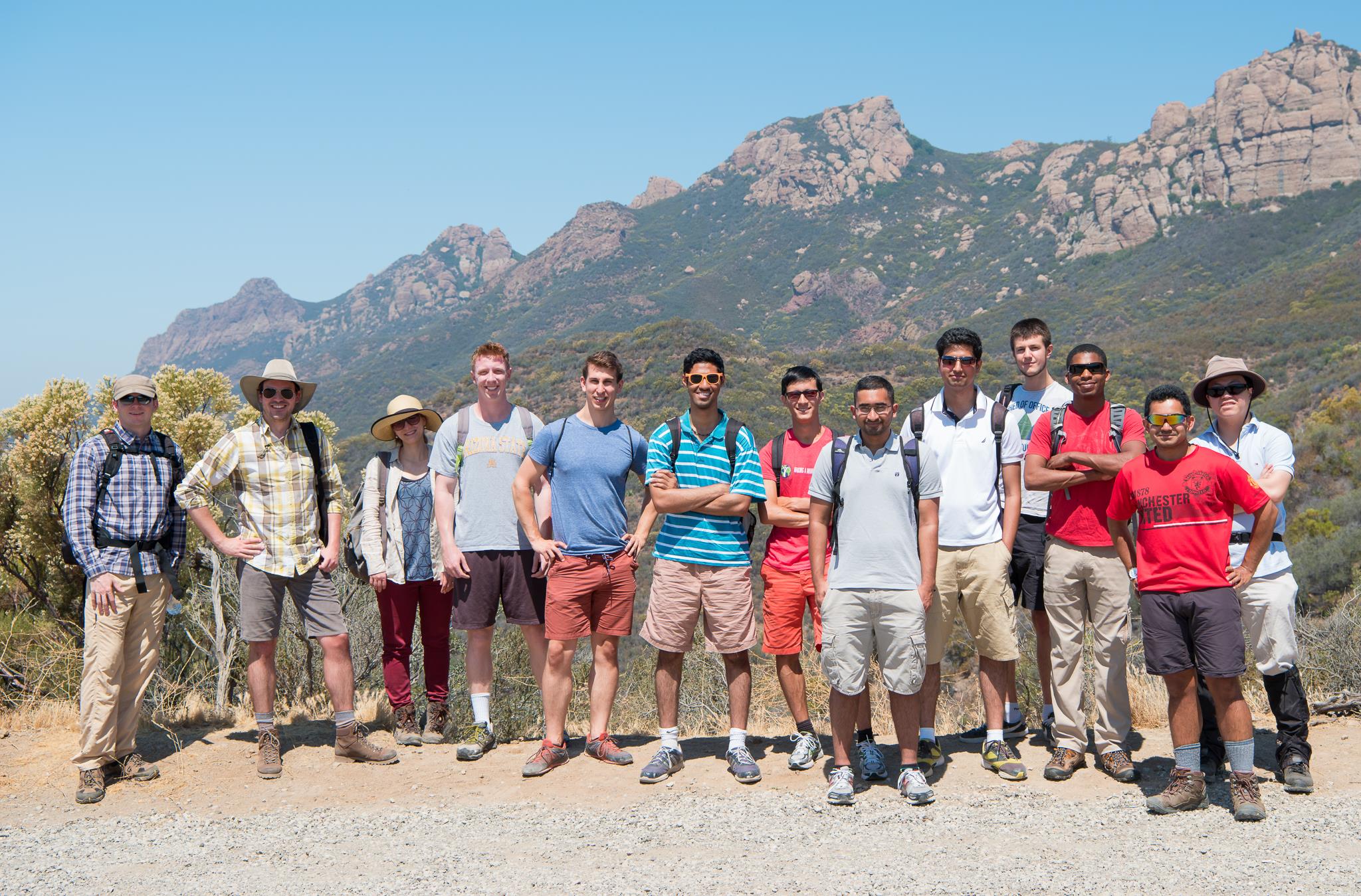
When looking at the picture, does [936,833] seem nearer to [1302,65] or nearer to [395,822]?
[395,822]

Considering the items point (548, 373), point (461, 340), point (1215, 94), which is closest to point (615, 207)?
point (461, 340)

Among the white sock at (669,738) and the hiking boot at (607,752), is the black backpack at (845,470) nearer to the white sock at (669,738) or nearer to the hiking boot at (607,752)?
the white sock at (669,738)

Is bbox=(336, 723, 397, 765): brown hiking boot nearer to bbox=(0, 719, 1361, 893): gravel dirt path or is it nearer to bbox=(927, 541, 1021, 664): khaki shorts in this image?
bbox=(0, 719, 1361, 893): gravel dirt path

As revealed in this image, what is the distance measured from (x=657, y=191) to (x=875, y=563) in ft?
612

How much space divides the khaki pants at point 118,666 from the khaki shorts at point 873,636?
3414 millimetres

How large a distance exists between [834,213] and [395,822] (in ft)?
459

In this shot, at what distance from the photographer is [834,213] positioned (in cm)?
13638

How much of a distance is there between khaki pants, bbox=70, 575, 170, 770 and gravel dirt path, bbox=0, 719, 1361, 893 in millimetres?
241

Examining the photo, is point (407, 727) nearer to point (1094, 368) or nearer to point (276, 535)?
point (276, 535)

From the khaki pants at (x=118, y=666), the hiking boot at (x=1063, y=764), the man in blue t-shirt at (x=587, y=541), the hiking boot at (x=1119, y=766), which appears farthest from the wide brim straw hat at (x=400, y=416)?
the hiking boot at (x=1119, y=766)

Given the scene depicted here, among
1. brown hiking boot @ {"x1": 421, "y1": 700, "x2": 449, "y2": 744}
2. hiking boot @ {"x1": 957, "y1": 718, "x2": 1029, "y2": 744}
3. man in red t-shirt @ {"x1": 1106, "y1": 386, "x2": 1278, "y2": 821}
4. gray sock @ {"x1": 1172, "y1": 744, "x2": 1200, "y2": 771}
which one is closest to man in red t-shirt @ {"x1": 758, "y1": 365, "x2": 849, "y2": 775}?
hiking boot @ {"x1": 957, "y1": 718, "x2": 1029, "y2": 744}

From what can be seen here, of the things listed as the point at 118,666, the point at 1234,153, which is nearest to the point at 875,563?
the point at 118,666

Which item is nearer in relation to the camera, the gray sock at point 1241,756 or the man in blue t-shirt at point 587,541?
the gray sock at point 1241,756

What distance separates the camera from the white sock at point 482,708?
16.2ft
